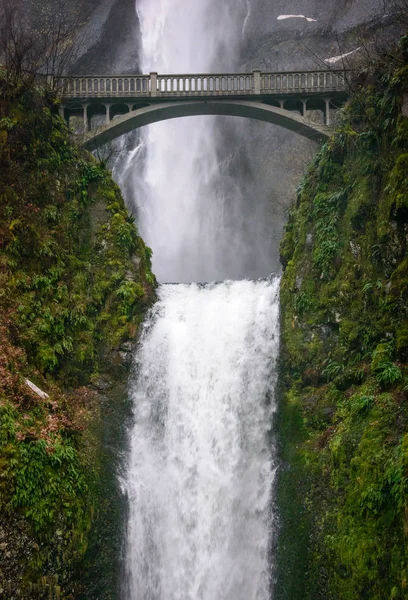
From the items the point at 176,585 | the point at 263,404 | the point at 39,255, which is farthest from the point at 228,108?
the point at 176,585

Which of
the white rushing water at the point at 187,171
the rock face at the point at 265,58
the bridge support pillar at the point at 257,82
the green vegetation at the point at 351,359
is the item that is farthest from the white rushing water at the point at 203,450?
the rock face at the point at 265,58

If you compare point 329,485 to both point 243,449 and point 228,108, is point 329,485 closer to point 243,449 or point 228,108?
point 243,449

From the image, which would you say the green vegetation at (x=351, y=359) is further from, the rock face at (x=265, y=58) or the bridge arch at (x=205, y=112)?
the rock face at (x=265, y=58)

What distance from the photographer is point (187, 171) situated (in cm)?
4012

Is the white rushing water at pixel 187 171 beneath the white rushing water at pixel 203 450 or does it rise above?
above

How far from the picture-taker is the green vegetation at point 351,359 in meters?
12.6

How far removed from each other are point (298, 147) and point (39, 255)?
74.9ft

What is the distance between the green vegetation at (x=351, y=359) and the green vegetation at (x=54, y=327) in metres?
5.45

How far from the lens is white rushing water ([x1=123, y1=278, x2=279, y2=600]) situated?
1532 cm

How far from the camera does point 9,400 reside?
582 inches

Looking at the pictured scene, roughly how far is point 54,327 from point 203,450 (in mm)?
6025

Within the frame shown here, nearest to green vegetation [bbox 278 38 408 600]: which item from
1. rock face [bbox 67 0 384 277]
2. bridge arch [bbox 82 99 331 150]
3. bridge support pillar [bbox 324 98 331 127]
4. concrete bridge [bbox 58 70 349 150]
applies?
bridge arch [bbox 82 99 331 150]

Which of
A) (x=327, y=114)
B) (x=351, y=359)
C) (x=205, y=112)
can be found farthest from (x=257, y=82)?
(x=351, y=359)

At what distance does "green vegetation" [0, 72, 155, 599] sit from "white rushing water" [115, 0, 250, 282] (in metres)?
14.7
